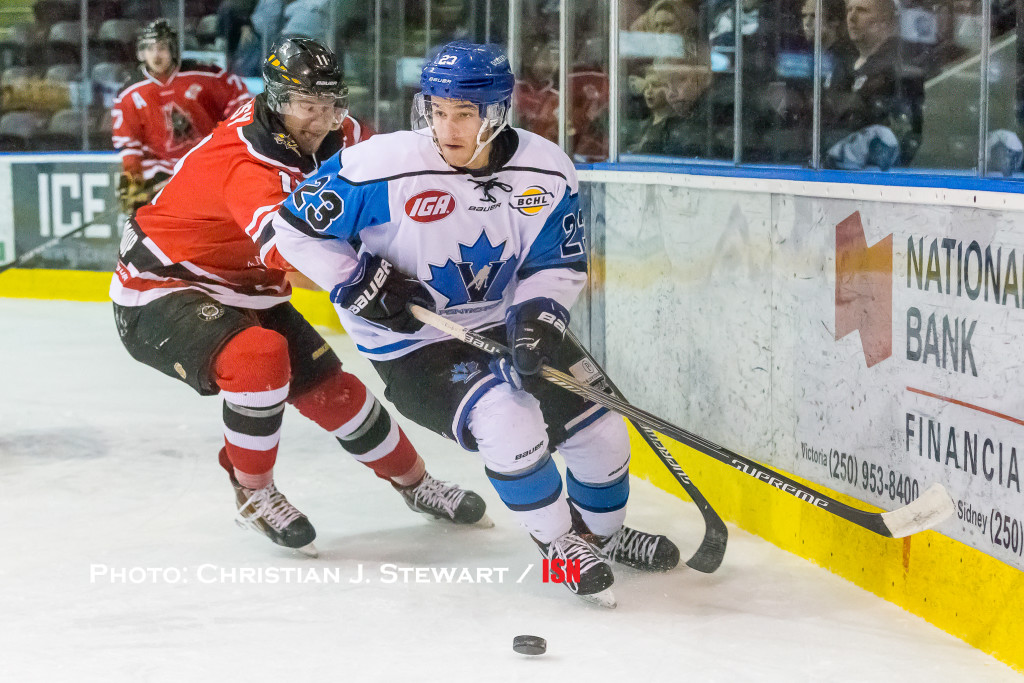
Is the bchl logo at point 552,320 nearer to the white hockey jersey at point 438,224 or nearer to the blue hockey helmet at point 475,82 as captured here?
the white hockey jersey at point 438,224

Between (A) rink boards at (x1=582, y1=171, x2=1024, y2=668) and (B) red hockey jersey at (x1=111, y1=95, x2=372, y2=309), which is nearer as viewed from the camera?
(A) rink boards at (x1=582, y1=171, x2=1024, y2=668)

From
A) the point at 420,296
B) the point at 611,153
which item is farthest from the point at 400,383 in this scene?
the point at 611,153

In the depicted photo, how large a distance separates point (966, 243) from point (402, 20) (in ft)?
13.1

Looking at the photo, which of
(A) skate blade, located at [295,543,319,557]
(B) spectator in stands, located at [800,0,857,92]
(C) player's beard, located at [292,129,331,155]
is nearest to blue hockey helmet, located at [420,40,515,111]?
(C) player's beard, located at [292,129,331,155]

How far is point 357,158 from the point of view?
233 centimetres

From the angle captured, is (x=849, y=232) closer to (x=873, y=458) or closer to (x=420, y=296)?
(x=873, y=458)

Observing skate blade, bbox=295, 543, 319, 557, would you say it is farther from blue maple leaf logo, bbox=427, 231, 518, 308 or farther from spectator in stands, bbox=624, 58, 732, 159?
spectator in stands, bbox=624, 58, 732, 159

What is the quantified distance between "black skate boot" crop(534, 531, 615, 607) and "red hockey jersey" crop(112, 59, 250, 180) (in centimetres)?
400

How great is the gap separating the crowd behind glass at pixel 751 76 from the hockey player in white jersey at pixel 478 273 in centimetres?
72

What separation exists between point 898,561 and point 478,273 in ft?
3.11

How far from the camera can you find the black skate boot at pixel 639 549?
2529mm

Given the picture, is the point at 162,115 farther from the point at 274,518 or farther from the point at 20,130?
the point at 274,518

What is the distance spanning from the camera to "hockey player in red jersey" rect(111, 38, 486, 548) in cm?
257

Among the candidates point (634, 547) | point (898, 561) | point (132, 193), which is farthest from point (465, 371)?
point (132, 193)
